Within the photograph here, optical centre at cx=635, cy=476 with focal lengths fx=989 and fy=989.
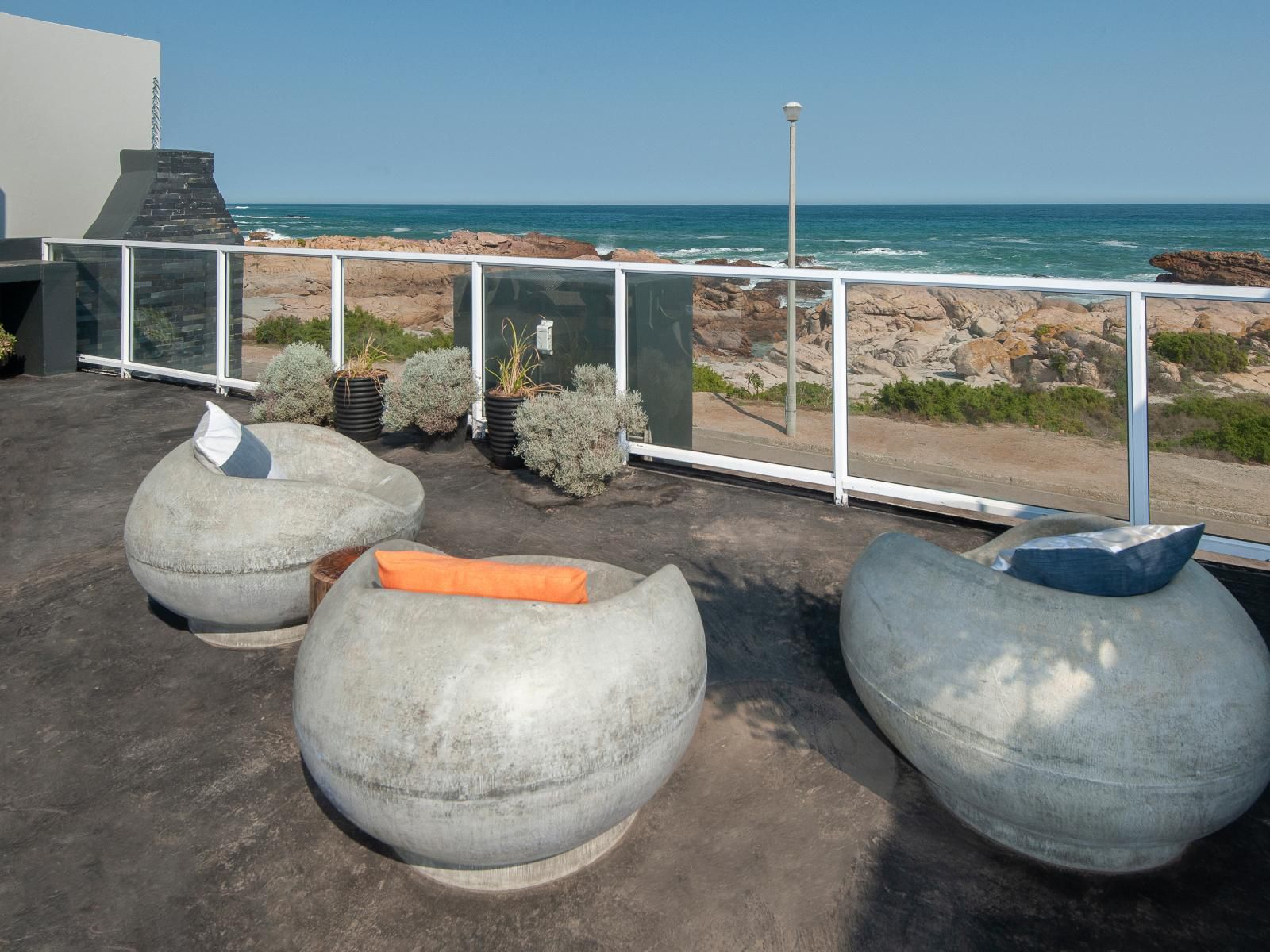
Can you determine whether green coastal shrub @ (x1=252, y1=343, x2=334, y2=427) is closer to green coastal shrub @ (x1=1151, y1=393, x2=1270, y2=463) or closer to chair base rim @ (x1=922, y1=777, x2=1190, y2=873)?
green coastal shrub @ (x1=1151, y1=393, x2=1270, y2=463)

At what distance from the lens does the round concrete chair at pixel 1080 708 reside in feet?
8.80

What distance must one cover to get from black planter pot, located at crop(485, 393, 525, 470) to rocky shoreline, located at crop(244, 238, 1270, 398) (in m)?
1.34

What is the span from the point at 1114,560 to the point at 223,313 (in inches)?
348

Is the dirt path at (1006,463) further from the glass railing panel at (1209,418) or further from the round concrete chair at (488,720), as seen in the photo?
the round concrete chair at (488,720)

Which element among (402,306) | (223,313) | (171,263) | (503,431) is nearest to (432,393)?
(503,431)

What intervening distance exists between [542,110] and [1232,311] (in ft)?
263

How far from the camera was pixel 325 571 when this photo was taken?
396 centimetres

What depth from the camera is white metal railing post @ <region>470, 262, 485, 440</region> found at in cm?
785

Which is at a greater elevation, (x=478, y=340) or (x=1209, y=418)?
(x=478, y=340)

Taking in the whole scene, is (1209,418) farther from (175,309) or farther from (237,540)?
(175,309)

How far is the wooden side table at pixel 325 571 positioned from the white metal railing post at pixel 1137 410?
4027 millimetres

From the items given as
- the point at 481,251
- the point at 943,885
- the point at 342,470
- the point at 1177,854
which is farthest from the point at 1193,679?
the point at 481,251

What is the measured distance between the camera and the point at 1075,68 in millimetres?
64000

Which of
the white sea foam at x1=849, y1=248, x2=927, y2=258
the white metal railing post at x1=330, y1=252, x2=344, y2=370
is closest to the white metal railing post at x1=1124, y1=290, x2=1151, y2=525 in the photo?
the white metal railing post at x1=330, y1=252, x2=344, y2=370
